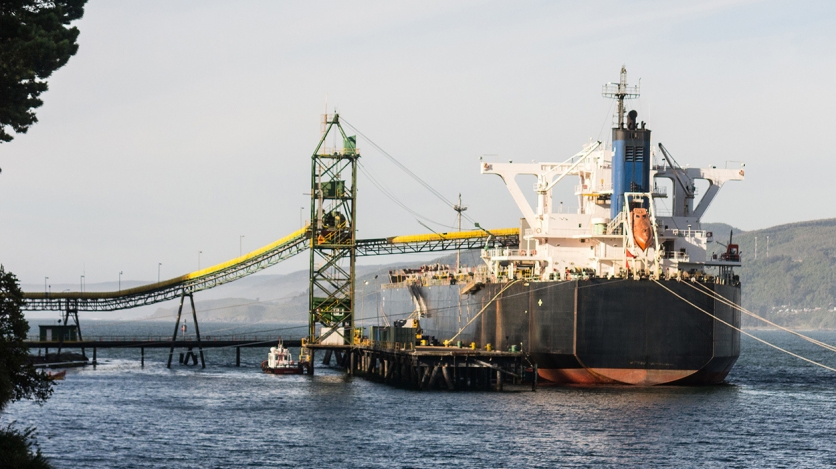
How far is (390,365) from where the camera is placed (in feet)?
274

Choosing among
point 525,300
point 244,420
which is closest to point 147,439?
point 244,420

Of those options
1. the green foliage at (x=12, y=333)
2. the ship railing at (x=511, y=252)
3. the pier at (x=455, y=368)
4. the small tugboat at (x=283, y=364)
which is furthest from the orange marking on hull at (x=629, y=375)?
the green foliage at (x=12, y=333)

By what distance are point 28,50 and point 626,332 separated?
1654 inches

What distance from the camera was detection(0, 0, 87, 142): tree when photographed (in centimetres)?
3794

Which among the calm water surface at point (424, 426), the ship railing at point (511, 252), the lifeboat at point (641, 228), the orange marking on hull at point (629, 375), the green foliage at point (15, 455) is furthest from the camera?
the ship railing at point (511, 252)

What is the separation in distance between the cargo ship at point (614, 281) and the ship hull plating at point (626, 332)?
6 cm

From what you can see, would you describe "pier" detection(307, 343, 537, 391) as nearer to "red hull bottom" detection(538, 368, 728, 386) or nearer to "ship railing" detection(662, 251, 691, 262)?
"red hull bottom" detection(538, 368, 728, 386)

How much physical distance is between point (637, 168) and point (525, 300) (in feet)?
36.5

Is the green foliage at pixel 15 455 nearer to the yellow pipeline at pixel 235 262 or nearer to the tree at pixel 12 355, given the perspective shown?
the tree at pixel 12 355

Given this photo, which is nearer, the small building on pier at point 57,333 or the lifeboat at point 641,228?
the lifeboat at point 641,228

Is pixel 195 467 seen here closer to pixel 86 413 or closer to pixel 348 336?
pixel 86 413

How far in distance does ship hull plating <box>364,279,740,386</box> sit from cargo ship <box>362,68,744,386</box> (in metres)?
0.06

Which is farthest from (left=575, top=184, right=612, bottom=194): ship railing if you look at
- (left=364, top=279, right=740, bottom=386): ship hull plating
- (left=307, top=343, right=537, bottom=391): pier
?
(left=307, top=343, right=537, bottom=391): pier

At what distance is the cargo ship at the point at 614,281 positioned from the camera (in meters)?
70.1
